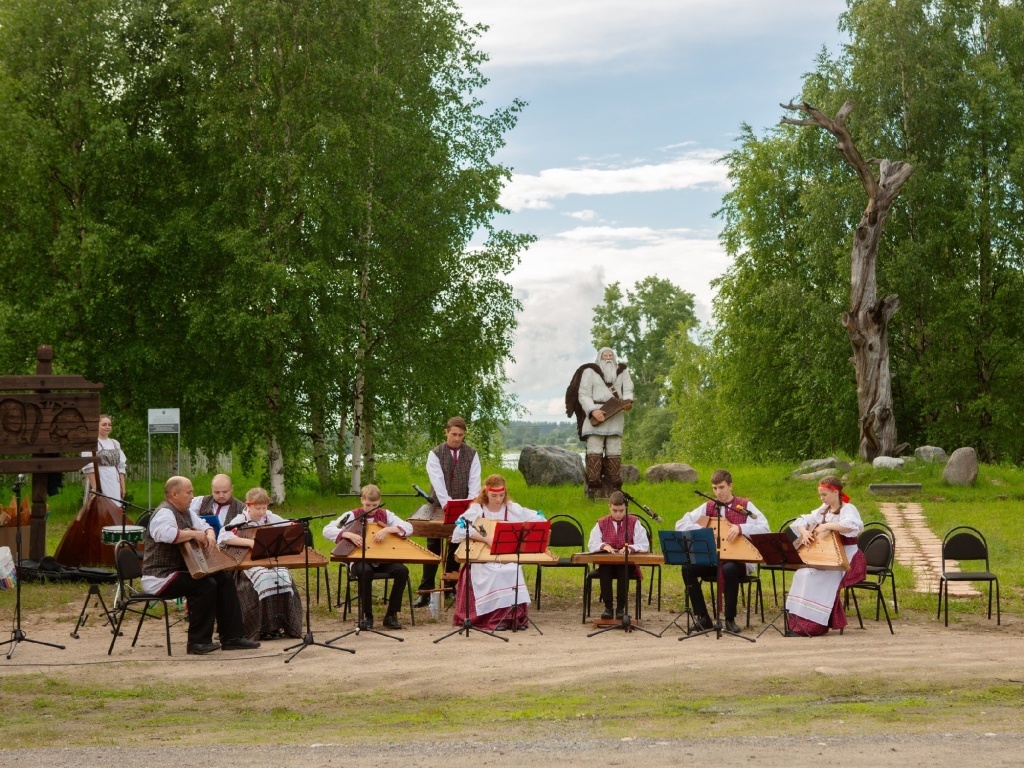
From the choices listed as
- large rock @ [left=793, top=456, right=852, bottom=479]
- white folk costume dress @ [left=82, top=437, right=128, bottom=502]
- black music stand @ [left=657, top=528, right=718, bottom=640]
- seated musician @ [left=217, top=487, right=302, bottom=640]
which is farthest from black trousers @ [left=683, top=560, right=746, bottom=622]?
large rock @ [left=793, top=456, right=852, bottom=479]

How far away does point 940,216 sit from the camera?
102ft

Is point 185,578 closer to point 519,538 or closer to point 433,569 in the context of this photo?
point 519,538

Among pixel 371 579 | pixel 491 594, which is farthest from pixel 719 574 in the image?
pixel 371 579

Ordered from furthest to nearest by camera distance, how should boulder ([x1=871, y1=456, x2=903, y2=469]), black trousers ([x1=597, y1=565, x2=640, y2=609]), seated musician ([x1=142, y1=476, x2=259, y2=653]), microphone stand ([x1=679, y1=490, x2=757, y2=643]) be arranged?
boulder ([x1=871, y1=456, x2=903, y2=469]) → black trousers ([x1=597, y1=565, x2=640, y2=609]) → microphone stand ([x1=679, y1=490, x2=757, y2=643]) → seated musician ([x1=142, y1=476, x2=259, y2=653])

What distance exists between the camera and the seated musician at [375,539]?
11328mm

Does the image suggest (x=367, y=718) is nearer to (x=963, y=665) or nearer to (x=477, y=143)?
(x=963, y=665)

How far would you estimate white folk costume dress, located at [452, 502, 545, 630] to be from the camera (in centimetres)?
1157

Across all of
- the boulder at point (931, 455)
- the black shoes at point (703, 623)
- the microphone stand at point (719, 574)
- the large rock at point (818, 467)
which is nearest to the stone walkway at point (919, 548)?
the microphone stand at point (719, 574)

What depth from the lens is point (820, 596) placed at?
11023 mm

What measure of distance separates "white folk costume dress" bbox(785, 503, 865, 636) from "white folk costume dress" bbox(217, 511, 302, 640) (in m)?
4.47

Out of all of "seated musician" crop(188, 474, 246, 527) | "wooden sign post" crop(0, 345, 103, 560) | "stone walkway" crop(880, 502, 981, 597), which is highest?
"wooden sign post" crop(0, 345, 103, 560)

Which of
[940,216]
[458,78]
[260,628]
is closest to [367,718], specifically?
[260,628]

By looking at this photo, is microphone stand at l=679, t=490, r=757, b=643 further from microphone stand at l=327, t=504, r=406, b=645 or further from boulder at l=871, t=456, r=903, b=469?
boulder at l=871, t=456, r=903, b=469

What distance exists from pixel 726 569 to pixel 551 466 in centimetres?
1350
